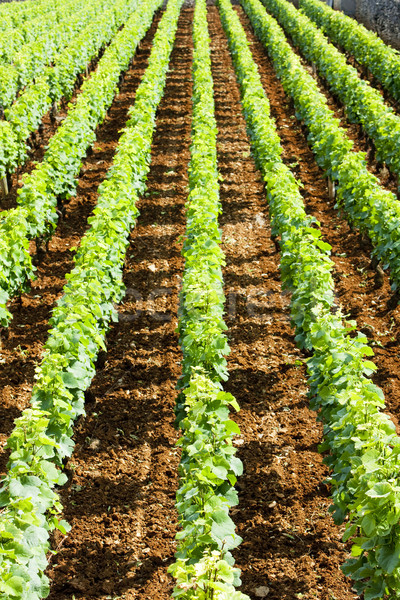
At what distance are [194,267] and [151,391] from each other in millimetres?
1741

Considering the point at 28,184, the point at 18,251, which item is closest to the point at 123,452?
the point at 18,251

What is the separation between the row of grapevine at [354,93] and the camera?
40.7 ft

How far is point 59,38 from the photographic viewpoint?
889 inches

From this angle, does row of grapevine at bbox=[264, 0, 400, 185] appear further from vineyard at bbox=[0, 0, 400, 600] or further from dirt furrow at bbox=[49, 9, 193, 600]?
dirt furrow at bbox=[49, 9, 193, 600]

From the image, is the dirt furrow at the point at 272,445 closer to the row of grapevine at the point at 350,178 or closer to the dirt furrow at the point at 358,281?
the dirt furrow at the point at 358,281

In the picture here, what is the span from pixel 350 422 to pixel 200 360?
1823mm

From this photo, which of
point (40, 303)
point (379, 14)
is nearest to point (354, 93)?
point (40, 303)

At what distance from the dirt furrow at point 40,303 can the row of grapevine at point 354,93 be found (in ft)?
20.5

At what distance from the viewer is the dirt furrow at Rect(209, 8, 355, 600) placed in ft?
18.4

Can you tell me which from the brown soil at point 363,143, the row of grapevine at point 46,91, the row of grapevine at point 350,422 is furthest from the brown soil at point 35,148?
the brown soil at point 363,143

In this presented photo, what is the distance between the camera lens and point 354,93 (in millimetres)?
15438

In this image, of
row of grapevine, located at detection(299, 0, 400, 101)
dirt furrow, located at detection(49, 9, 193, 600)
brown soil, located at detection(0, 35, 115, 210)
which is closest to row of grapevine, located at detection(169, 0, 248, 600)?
dirt furrow, located at detection(49, 9, 193, 600)

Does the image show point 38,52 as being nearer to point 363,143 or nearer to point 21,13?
point 363,143

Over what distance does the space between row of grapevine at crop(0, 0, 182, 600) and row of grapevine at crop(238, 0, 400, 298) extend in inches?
152
